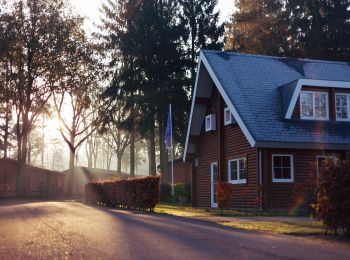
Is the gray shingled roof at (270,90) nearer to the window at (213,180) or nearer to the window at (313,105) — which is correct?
the window at (313,105)

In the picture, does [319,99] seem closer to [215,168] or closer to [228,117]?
[228,117]

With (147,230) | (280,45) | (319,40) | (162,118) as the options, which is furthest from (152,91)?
(147,230)

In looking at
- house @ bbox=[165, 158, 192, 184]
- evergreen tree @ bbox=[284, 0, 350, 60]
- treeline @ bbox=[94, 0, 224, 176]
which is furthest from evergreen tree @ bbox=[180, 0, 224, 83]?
house @ bbox=[165, 158, 192, 184]

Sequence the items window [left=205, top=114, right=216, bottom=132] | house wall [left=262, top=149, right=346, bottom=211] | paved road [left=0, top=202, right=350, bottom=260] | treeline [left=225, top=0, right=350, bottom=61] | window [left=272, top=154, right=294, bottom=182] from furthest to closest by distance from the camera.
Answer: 1. treeline [left=225, top=0, right=350, bottom=61]
2. window [left=205, top=114, right=216, bottom=132]
3. window [left=272, top=154, right=294, bottom=182]
4. house wall [left=262, top=149, right=346, bottom=211]
5. paved road [left=0, top=202, right=350, bottom=260]

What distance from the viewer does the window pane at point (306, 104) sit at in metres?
24.0

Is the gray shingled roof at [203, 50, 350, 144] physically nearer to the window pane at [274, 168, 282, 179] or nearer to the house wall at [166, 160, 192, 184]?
the window pane at [274, 168, 282, 179]

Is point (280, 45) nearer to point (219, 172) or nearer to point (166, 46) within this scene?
point (166, 46)

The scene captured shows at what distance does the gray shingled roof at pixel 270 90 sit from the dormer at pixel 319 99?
0.40 meters

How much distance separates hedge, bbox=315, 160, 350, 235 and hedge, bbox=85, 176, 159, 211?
35.6 feet

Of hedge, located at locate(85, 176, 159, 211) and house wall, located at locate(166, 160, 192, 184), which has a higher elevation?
house wall, located at locate(166, 160, 192, 184)

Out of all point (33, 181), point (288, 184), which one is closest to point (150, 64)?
point (288, 184)

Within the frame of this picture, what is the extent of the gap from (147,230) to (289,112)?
42.1ft

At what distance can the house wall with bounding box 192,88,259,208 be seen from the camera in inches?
909

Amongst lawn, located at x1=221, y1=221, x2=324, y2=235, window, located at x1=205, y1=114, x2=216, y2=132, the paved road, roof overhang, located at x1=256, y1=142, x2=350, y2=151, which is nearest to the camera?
the paved road
